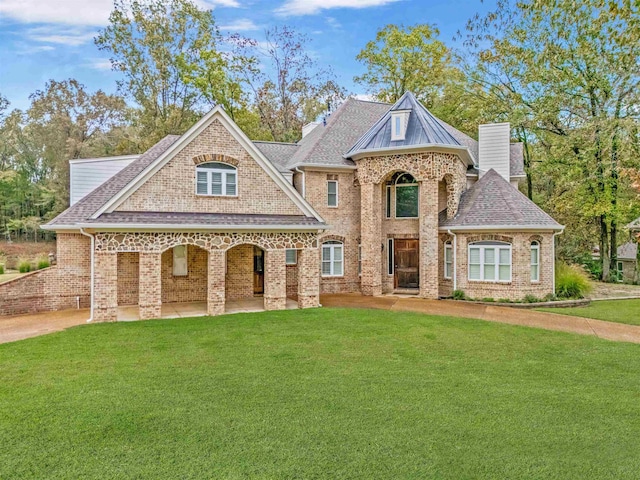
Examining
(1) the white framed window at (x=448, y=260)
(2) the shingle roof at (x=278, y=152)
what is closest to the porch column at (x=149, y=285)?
(2) the shingle roof at (x=278, y=152)

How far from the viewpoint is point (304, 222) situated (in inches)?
590

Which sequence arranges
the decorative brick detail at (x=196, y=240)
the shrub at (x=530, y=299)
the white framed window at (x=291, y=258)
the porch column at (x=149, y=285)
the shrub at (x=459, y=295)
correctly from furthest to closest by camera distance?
1. the white framed window at (x=291, y=258)
2. the shrub at (x=459, y=295)
3. the shrub at (x=530, y=299)
4. the porch column at (x=149, y=285)
5. the decorative brick detail at (x=196, y=240)

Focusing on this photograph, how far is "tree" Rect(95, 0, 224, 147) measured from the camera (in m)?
31.7

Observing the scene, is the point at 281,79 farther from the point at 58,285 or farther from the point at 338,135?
the point at 58,285

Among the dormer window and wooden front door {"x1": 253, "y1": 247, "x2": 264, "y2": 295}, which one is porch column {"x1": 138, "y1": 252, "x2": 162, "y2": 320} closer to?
wooden front door {"x1": 253, "y1": 247, "x2": 264, "y2": 295}

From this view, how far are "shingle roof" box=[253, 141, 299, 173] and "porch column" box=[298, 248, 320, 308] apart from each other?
268 inches

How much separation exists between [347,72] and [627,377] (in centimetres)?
3089

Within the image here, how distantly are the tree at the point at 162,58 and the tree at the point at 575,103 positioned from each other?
19.2 m

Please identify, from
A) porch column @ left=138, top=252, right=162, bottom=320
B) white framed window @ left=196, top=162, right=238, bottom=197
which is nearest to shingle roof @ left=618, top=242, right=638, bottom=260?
white framed window @ left=196, top=162, right=238, bottom=197

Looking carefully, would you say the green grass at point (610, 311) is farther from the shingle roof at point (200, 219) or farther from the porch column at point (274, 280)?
the porch column at point (274, 280)

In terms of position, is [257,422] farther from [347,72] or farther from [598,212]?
[347,72]

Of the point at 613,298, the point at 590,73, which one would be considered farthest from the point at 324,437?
the point at 590,73

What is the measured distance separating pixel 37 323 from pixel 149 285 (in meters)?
3.38

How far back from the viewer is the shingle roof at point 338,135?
63.0 ft
